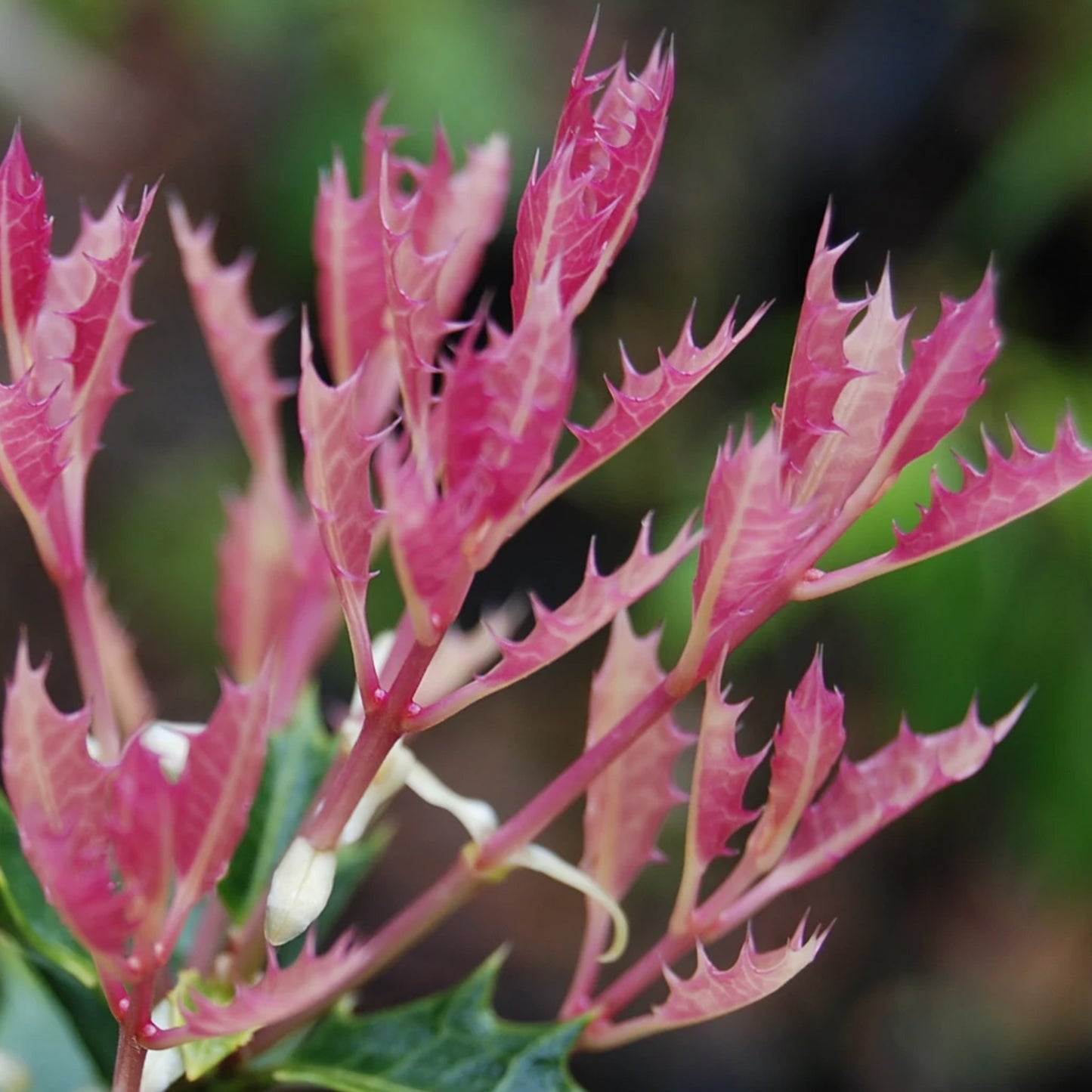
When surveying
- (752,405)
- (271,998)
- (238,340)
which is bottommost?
(752,405)

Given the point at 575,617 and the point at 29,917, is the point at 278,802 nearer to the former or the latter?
the point at 29,917

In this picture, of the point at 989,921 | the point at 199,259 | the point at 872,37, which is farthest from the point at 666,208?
the point at 199,259

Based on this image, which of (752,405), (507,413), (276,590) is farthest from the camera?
(752,405)

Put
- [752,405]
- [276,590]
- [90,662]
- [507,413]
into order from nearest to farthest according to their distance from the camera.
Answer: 1. [507,413]
2. [90,662]
3. [276,590]
4. [752,405]

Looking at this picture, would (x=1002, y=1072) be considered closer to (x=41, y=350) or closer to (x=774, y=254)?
(x=774, y=254)

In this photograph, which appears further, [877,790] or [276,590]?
[276,590]

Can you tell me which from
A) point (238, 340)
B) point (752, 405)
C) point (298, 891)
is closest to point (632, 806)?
point (298, 891)
